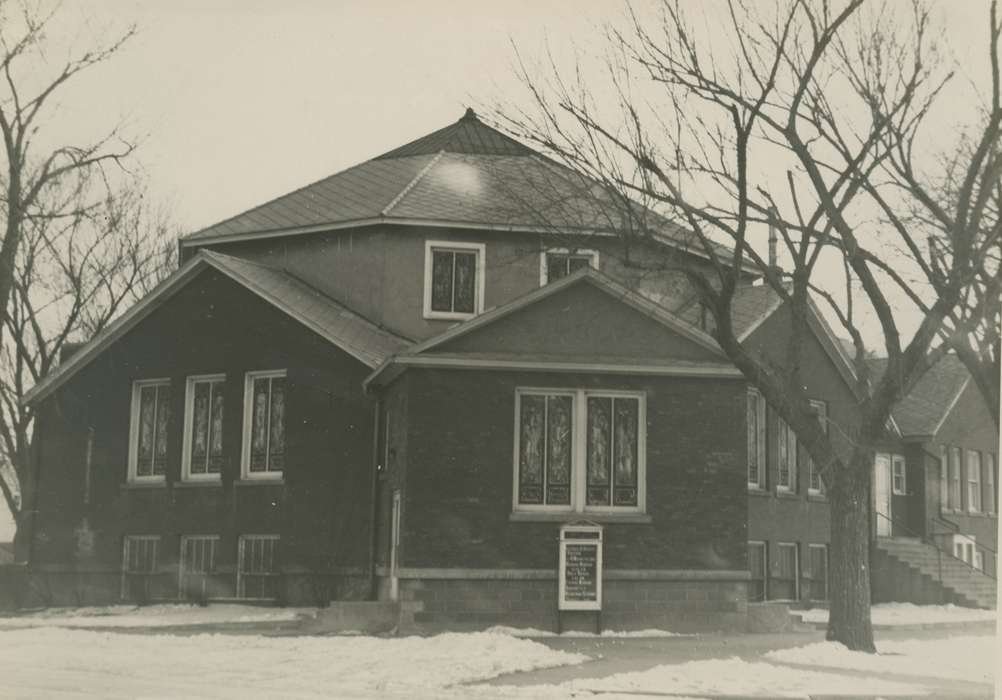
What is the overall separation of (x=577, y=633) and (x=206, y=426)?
9.09 meters

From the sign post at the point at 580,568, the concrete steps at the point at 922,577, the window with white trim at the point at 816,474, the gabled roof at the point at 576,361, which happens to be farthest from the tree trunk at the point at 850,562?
the concrete steps at the point at 922,577

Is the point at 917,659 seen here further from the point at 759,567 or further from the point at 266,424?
the point at 266,424

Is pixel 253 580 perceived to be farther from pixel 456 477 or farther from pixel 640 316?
pixel 640 316

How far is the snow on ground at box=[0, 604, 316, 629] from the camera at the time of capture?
2139 cm

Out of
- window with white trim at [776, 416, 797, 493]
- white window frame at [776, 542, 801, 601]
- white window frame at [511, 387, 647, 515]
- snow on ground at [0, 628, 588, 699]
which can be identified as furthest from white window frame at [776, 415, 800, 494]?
snow on ground at [0, 628, 588, 699]

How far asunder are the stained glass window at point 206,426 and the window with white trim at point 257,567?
5.43 feet

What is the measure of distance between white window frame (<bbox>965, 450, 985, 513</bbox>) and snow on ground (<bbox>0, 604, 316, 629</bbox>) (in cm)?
1596

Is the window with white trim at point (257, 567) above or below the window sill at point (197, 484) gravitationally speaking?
below

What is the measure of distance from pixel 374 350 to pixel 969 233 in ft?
34.7

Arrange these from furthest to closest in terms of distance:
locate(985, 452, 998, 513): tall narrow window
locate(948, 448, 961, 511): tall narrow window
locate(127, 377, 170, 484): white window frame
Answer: locate(948, 448, 961, 511): tall narrow window < locate(985, 452, 998, 513): tall narrow window < locate(127, 377, 170, 484): white window frame

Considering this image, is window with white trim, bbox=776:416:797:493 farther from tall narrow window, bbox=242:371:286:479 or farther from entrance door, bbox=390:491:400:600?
tall narrow window, bbox=242:371:286:479

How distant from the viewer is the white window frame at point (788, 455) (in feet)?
88.6

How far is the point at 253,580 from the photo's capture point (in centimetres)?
2405

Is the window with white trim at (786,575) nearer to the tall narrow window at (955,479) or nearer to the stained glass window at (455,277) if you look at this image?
the tall narrow window at (955,479)
